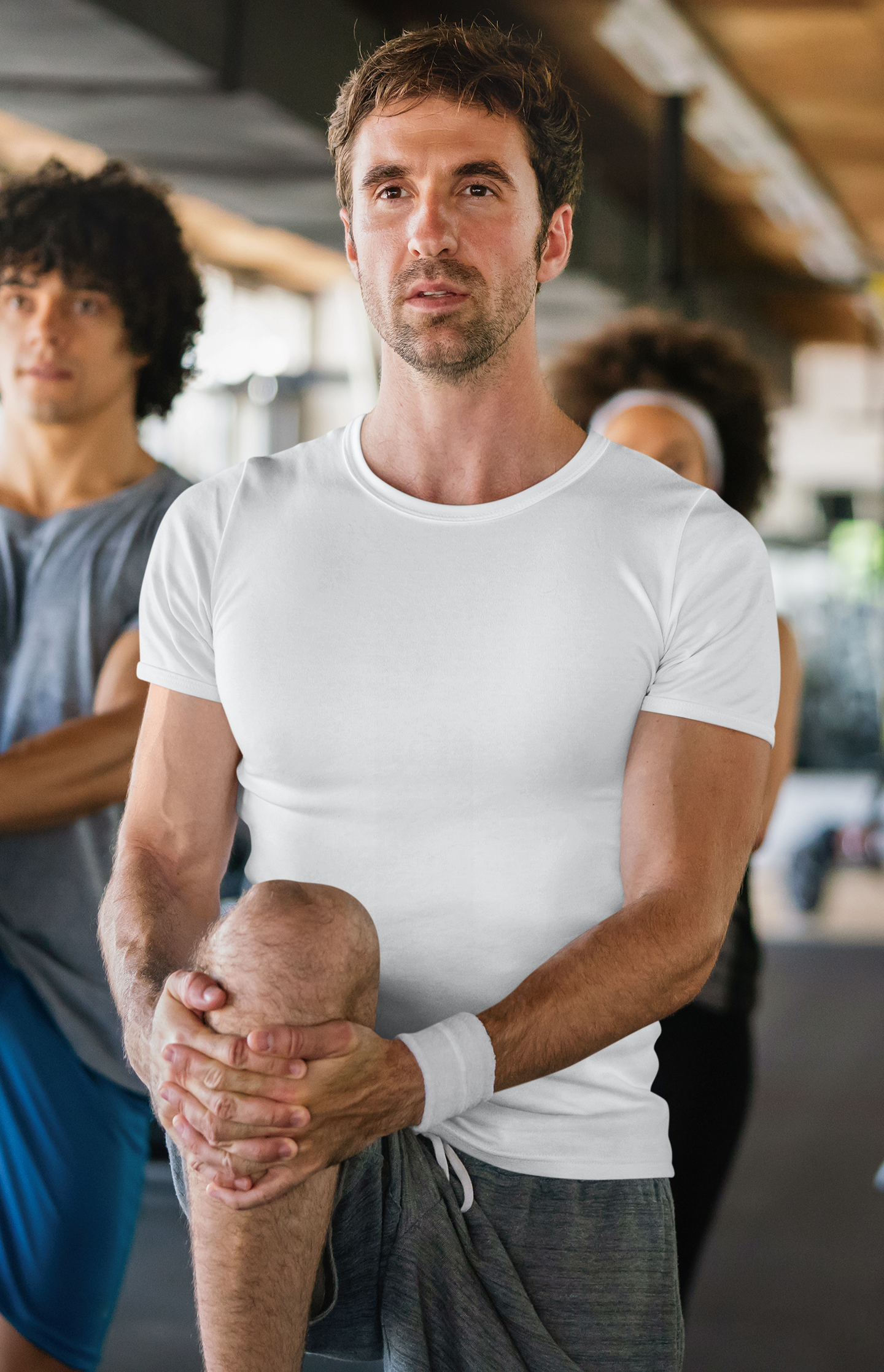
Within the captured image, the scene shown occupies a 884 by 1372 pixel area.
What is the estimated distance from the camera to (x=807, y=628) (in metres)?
6.79

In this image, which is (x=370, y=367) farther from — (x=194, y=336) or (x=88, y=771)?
(x=88, y=771)

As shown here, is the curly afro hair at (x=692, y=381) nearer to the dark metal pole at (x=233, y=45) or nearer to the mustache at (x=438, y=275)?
the mustache at (x=438, y=275)

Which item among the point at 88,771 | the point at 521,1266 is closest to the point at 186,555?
the point at 88,771

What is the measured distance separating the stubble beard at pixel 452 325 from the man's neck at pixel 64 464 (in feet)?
2.18

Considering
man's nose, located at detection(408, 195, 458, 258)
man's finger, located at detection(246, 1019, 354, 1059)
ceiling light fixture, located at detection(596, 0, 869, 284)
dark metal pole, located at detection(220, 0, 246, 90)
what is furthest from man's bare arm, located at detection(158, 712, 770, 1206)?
ceiling light fixture, located at detection(596, 0, 869, 284)

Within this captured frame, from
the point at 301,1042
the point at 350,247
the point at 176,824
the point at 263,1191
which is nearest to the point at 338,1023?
the point at 301,1042

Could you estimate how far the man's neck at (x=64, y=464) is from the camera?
2.03m

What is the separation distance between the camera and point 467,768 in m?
1.39

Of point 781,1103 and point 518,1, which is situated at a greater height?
point 518,1

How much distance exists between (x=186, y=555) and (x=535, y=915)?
20.8 inches

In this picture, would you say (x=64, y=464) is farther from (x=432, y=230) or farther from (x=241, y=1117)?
(x=241, y=1117)

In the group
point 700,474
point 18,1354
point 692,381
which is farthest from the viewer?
point 692,381

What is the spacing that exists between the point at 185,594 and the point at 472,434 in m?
0.35

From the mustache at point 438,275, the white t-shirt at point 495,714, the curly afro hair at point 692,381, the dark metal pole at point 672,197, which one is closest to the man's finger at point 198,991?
the white t-shirt at point 495,714
